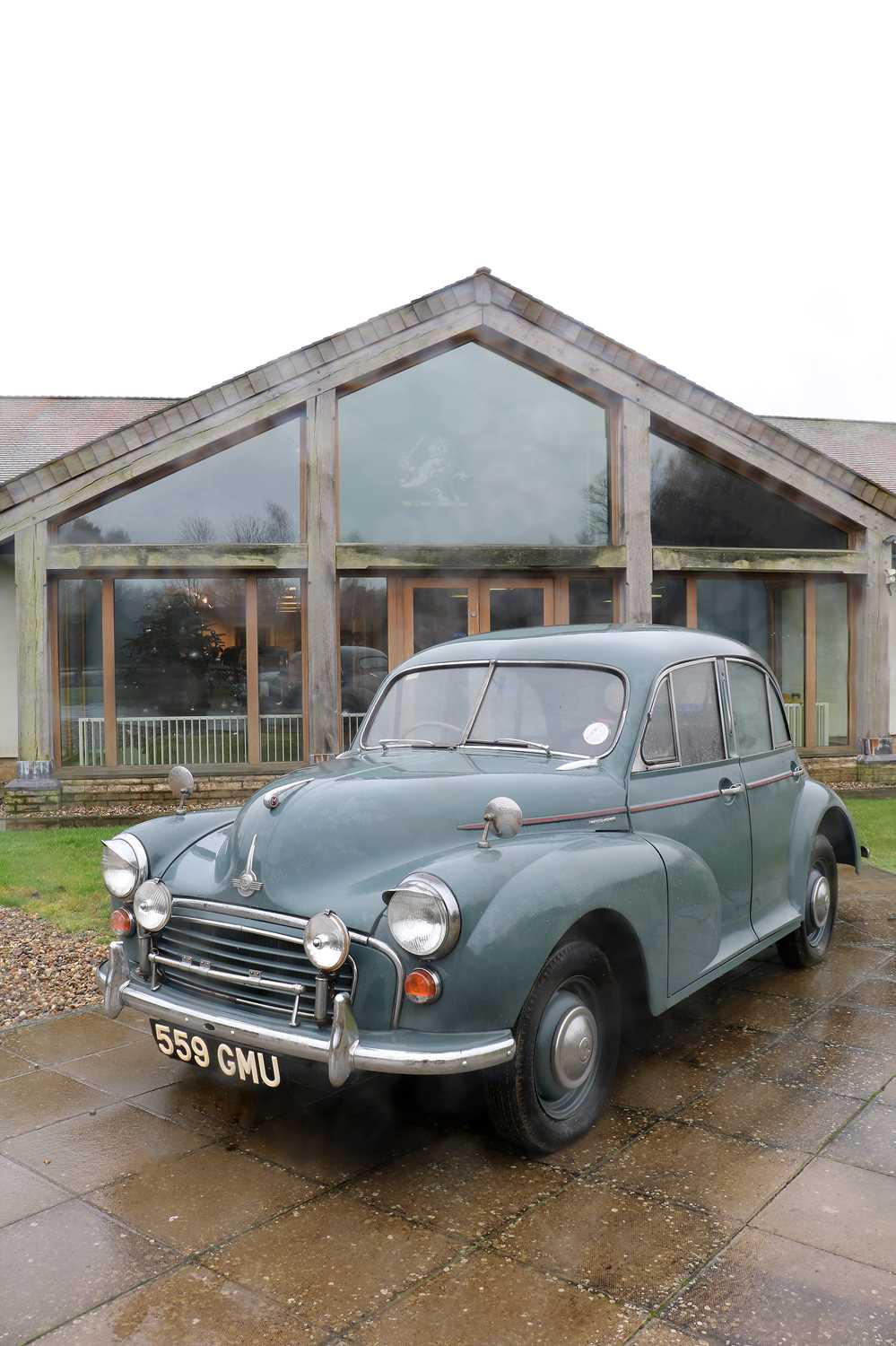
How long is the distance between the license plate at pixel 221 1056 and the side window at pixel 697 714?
2.24 metres

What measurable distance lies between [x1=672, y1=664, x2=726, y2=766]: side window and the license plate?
2.24 m

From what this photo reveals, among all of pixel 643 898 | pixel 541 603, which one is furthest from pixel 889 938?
pixel 541 603

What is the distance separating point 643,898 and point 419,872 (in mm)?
983

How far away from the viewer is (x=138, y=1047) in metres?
4.48

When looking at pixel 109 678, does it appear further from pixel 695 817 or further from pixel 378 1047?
pixel 378 1047

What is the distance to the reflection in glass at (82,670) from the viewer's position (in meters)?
11.4

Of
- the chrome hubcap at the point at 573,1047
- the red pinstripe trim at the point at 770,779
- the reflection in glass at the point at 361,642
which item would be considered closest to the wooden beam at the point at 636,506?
the reflection in glass at the point at 361,642

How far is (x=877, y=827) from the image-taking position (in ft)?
32.1

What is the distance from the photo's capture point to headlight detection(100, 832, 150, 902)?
12.8 feet

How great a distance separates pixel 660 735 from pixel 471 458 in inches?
327

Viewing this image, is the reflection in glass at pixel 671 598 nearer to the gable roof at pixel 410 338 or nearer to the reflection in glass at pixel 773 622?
the reflection in glass at pixel 773 622

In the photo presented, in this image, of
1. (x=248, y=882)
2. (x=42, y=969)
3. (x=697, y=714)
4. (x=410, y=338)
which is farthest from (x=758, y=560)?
(x=248, y=882)

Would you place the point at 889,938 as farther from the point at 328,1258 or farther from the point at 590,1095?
the point at 328,1258

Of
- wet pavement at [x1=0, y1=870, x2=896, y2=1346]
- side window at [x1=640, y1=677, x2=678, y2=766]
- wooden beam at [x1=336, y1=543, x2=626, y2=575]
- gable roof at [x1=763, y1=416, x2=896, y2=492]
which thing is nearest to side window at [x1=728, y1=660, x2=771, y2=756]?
side window at [x1=640, y1=677, x2=678, y2=766]
